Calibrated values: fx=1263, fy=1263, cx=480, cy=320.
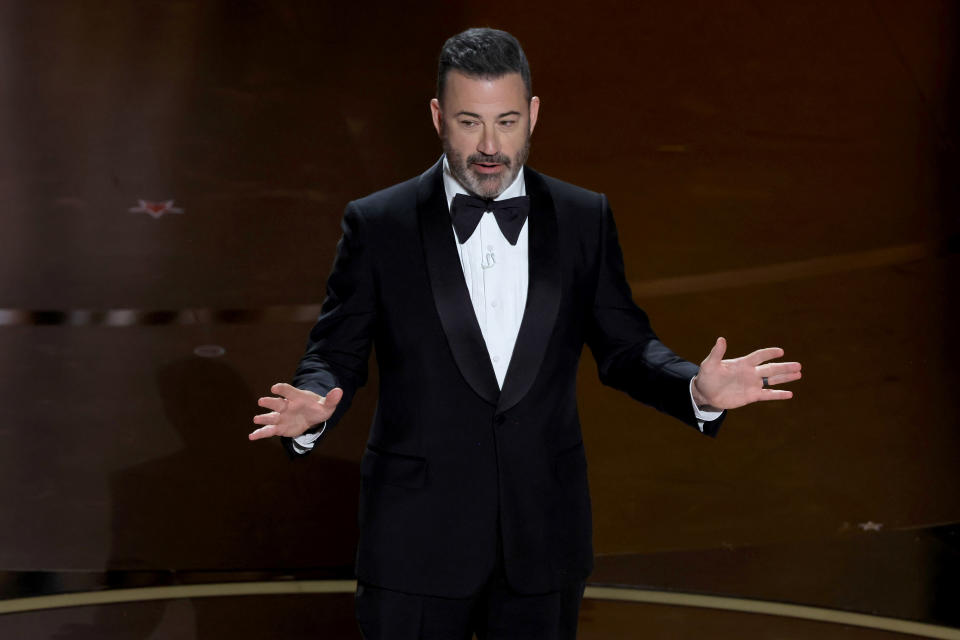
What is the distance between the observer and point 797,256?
373 centimetres

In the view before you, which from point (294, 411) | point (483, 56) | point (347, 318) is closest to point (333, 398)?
point (294, 411)

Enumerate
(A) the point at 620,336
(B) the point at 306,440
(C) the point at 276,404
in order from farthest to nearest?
(A) the point at 620,336
(B) the point at 306,440
(C) the point at 276,404

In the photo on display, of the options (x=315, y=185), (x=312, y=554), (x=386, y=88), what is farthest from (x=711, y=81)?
(x=312, y=554)

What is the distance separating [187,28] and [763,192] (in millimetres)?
1702

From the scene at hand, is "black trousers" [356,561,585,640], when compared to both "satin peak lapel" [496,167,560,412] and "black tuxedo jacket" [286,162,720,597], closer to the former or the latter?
"black tuxedo jacket" [286,162,720,597]

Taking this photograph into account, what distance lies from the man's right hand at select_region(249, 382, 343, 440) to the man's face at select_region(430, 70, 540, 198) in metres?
0.38

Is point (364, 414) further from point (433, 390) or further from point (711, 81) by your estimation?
point (433, 390)

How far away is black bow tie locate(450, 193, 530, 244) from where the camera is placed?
1.88 meters

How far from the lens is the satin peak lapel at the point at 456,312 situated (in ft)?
6.05

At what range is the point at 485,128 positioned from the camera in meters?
1.83

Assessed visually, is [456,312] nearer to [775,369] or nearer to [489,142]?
[489,142]

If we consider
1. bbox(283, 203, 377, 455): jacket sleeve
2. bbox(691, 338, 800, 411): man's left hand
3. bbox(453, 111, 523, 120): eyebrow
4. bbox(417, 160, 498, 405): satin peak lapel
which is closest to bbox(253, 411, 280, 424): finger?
bbox(283, 203, 377, 455): jacket sleeve

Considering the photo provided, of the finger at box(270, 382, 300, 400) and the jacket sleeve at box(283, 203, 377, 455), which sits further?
the jacket sleeve at box(283, 203, 377, 455)

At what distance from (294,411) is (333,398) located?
2.3 inches
